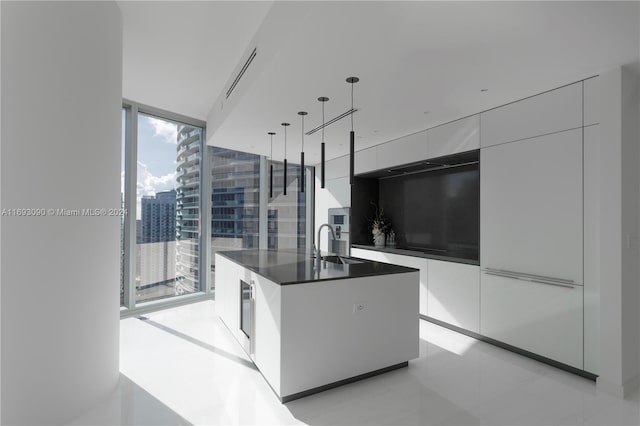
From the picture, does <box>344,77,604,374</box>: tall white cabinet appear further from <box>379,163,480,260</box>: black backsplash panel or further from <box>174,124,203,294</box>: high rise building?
<box>174,124,203,294</box>: high rise building

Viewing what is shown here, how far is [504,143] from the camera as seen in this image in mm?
3473

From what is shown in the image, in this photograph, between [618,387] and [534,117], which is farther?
[534,117]

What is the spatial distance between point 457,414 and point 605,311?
4.77 feet

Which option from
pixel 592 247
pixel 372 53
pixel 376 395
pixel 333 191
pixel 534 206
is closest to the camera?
pixel 372 53

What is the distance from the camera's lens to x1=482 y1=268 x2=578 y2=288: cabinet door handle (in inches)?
115

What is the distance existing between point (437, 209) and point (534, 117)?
192 cm

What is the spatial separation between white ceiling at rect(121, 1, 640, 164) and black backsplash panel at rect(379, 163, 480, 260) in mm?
969

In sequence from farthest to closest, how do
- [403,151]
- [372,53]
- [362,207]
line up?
[362,207], [403,151], [372,53]

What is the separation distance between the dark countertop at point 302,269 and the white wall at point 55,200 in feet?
3.89

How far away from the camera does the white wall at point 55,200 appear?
1.94 m

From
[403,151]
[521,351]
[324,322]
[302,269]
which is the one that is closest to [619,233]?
[521,351]

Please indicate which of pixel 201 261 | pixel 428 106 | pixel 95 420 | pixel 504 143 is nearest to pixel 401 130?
pixel 428 106

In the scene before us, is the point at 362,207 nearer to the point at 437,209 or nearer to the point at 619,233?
the point at 437,209

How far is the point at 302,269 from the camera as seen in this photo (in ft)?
9.75
